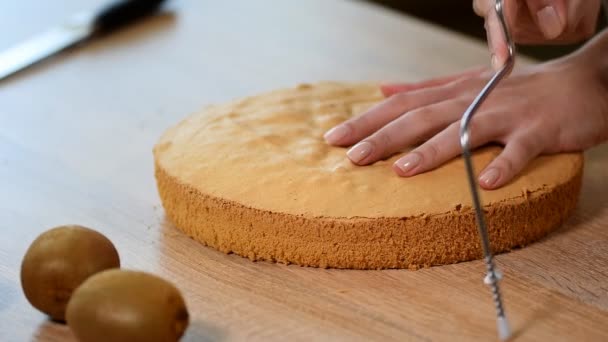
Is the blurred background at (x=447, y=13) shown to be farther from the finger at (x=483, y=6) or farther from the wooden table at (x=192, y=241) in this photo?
the finger at (x=483, y=6)

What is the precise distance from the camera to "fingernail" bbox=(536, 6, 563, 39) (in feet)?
4.04

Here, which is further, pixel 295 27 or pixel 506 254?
pixel 295 27

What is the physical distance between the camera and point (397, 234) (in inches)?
46.1

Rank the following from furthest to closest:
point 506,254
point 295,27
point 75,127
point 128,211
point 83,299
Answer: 1. point 295,27
2. point 75,127
3. point 128,211
4. point 506,254
5. point 83,299

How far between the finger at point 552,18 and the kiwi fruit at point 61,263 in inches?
26.3

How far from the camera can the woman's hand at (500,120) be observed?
125cm

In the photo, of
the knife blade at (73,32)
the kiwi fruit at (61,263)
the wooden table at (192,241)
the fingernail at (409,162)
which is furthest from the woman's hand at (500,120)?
the knife blade at (73,32)

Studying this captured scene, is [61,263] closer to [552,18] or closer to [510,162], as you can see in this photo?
[510,162]

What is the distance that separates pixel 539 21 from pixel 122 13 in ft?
3.80

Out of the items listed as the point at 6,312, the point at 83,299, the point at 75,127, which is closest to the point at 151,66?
the point at 75,127

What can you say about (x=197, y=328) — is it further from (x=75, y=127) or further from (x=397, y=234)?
(x=75, y=127)

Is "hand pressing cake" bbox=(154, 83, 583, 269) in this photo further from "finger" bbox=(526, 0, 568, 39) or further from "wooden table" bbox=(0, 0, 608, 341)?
"finger" bbox=(526, 0, 568, 39)

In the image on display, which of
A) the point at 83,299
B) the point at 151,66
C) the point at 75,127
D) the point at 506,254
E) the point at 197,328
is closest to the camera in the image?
the point at 83,299

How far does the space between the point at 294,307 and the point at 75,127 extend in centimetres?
71
